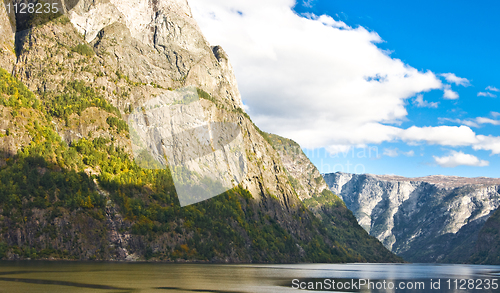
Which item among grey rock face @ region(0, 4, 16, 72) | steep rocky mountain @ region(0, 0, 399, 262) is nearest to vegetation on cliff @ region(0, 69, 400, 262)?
steep rocky mountain @ region(0, 0, 399, 262)

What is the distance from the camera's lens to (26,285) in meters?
49.3

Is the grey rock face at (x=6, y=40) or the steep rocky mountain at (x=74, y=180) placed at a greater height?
the grey rock face at (x=6, y=40)

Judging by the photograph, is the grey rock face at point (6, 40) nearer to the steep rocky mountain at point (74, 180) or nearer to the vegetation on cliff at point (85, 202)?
the steep rocky mountain at point (74, 180)

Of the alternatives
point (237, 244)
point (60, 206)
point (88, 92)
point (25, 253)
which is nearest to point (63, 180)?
point (60, 206)

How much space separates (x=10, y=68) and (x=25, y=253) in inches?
3772

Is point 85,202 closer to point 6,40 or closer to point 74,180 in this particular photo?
point 74,180

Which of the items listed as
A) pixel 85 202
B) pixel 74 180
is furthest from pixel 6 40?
pixel 85 202

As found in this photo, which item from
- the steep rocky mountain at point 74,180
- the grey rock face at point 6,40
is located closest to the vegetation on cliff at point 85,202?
the steep rocky mountain at point 74,180

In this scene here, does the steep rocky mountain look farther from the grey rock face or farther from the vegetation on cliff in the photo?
the grey rock face

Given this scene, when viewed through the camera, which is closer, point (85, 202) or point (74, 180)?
point (85, 202)

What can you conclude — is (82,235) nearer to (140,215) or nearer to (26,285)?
(140,215)

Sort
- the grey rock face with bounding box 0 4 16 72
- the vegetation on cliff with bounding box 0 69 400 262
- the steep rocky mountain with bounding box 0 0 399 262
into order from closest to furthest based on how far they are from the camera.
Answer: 1. the vegetation on cliff with bounding box 0 69 400 262
2. the steep rocky mountain with bounding box 0 0 399 262
3. the grey rock face with bounding box 0 4 16 72

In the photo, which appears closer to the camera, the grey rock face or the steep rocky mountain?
the steep rocky mountain

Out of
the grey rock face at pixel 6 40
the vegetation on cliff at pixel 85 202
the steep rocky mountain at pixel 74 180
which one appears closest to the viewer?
the vegetation on cliff at pixel 85 202
